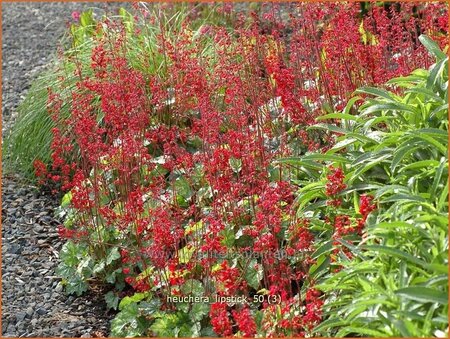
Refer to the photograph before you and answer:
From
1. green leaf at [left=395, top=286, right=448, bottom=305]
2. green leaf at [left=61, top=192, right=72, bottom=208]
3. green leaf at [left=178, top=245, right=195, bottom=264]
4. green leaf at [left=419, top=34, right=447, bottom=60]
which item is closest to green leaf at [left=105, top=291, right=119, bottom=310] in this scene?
green leaf at [left=178, top=245, right=195, bottom=264]

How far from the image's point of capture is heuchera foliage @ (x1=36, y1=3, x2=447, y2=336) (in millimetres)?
4047

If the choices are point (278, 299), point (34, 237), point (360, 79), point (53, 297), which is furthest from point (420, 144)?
point (34, 237)

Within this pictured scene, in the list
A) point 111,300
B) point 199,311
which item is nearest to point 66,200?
point 111,300

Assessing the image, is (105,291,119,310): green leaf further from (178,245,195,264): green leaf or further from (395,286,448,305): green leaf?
(395,286,448,305): green leaf

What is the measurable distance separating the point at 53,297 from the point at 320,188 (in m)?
1.53

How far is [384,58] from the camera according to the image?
5.39 m

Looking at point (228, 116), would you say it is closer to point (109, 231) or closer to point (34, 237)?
point (109, 231)

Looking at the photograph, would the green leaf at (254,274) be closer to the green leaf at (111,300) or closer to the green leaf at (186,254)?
→ the green leaf at (186,254)

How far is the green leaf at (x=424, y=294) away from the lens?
3.21 meters

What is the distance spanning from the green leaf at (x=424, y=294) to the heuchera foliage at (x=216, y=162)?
503 millimetres

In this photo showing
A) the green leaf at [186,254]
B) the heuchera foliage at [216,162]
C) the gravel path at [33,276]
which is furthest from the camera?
the gravel path at [33,276]

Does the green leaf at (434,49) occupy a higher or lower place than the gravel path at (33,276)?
higher

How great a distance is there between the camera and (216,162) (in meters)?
4.43

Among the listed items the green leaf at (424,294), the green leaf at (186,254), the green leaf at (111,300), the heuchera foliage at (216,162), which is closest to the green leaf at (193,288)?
the heuchera foliage at (216,162)
